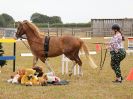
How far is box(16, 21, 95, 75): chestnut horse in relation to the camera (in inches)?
566

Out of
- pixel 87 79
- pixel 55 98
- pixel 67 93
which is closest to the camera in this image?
pixel 55 98

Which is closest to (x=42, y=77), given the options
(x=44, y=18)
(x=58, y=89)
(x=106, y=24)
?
(x=58, y=89)

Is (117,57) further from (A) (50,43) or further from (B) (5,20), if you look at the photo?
(B) (5,20)

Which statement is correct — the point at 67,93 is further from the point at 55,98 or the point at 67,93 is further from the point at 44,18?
the point at 44,18

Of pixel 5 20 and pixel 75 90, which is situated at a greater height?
pixel 5 20

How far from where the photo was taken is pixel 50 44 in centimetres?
1434

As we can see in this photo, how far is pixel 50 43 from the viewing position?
14352 millimetres

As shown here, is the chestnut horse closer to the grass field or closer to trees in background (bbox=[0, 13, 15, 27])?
the grass field

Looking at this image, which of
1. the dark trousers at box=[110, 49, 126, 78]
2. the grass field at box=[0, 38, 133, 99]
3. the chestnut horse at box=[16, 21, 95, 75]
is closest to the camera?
the grass field at box=[0, 38, 133, 99]

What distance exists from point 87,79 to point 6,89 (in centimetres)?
356

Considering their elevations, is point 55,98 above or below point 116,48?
below

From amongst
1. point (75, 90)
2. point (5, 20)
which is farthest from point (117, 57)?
point (5, 20)

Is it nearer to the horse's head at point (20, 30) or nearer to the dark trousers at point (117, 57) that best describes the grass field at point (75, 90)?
the dark trousers at point (117, 57)

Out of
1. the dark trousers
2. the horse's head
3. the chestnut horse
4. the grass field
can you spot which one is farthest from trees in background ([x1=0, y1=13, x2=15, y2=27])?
the grass field
